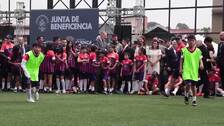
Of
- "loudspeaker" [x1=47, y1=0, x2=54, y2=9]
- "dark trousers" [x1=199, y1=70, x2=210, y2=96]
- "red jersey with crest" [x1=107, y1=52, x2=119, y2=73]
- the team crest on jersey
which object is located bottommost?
"dark trousers" [x1=199, y1=70, x2=210, y2=96]

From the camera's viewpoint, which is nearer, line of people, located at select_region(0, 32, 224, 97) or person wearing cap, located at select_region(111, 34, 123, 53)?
line of people, located at select_region(0, 32, 224, 97)

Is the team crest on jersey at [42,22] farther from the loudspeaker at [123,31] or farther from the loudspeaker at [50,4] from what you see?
the loudspeaker at [50,4]

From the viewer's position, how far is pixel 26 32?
1363 inches

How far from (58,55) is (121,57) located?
8.62ft

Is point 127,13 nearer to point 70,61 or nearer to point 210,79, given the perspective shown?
point 70,61

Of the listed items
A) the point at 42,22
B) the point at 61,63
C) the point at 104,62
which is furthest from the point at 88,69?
the point at 42,22

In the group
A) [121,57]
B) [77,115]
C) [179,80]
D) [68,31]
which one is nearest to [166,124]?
[77,115]

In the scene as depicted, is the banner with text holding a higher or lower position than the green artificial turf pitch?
higher

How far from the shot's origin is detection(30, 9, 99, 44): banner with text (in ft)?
88.5

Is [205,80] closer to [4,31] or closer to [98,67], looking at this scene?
[98,67]

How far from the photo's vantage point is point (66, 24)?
2747 cm

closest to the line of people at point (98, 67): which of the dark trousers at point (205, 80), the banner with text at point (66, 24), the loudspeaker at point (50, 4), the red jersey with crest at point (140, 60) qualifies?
A: the red jersey with crest at point (140, 60)

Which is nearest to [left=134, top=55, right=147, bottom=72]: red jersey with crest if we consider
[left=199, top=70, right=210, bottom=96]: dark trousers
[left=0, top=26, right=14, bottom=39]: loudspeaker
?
[left=199, top=70, right=210, bottom=96]: dark trousers

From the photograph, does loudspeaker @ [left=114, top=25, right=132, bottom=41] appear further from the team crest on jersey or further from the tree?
the tree
